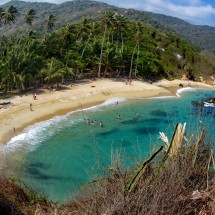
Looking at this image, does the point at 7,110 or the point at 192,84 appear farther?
the point at 192,84

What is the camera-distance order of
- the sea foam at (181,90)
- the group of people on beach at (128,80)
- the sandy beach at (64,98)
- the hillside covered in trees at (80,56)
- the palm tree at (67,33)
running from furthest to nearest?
the sea foam at (181,90) < the group of people on beach at (128,80) < the palm tree at (67,33) < the hillside covered in trees at (80,56) < the sandy beach at (64,98)

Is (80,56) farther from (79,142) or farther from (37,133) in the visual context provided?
(79,142)

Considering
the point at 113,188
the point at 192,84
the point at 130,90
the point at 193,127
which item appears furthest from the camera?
the point at 192,84

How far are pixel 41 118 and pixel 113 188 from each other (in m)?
33.4

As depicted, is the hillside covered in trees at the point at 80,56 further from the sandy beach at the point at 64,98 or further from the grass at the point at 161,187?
the grass at the point at 161,187

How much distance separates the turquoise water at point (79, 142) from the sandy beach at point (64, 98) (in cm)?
164

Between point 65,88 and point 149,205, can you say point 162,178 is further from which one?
point 65,88

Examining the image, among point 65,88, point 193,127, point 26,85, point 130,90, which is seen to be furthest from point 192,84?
point 193,127

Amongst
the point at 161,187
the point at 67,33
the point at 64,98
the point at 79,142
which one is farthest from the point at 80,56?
the point at 161,187

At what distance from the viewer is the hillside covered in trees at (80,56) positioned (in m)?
49.6

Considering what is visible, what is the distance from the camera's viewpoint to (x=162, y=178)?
340 inches

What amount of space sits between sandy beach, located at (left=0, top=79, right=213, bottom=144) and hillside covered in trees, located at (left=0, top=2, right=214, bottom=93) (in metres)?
2.69

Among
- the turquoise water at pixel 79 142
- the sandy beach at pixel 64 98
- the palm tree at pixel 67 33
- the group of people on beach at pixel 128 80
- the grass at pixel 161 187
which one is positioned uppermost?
the palm tree at pixel 67 33

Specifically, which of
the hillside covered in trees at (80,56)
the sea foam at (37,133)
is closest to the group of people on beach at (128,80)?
the hillside covered in trees at (80,56)
